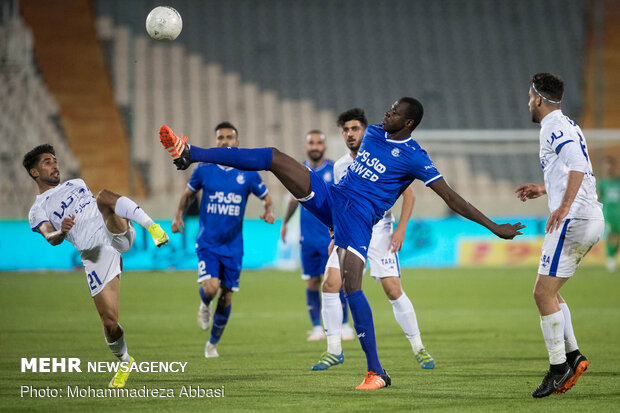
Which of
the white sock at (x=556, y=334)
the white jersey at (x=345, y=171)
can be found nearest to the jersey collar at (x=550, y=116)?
the white sock at (x=556, y=334)

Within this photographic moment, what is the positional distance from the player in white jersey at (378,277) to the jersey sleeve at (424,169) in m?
1.26

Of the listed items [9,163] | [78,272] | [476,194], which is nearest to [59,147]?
[9,163]

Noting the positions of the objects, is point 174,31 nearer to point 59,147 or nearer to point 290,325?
point 290,325

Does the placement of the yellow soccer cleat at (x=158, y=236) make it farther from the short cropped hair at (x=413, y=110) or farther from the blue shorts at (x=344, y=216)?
the short cropped hair at (x=413, y=110)

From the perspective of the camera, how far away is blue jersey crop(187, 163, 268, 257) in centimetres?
903

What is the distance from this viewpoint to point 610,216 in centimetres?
1945

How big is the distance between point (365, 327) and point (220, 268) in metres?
2.93

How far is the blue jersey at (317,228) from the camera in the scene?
10.3 meters

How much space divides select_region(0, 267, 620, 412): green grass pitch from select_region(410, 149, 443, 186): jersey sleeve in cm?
162

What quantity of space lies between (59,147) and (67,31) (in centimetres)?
576

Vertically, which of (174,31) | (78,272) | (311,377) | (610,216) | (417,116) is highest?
(174,31)

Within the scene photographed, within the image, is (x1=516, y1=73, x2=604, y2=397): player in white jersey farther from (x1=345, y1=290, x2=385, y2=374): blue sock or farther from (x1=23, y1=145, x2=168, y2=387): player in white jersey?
(x1=23, y1=145, x2=168, y2=387): player in white jersey

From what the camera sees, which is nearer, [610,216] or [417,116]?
[417,116]

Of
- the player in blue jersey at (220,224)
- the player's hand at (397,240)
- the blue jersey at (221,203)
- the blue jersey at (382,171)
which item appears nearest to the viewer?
the blue jersey at (382,171)
